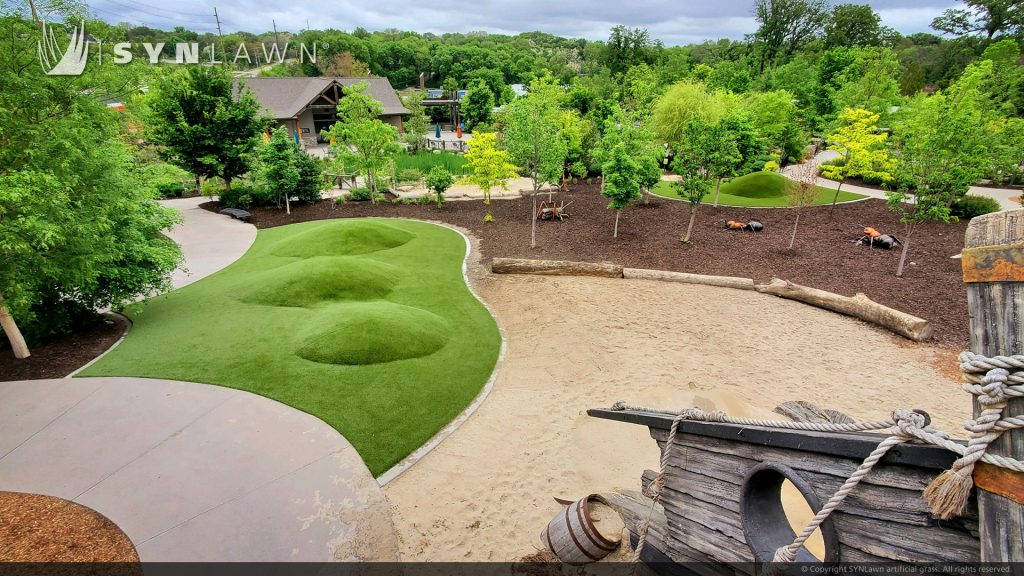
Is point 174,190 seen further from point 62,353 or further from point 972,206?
point 972,206

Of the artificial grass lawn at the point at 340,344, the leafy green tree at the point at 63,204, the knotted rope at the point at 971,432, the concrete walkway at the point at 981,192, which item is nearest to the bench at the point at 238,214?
the artificial grass lawn at the point at 340,344

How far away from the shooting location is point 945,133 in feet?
45.0

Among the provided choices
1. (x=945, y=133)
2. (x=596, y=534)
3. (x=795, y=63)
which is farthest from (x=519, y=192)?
(x=795, y=63)

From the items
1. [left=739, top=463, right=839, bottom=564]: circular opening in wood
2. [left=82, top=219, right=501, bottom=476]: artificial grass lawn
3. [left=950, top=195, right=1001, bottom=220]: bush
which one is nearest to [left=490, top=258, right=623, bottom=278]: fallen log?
[left=82, top=219, right=501, bottom=476]: artificial grass lawn

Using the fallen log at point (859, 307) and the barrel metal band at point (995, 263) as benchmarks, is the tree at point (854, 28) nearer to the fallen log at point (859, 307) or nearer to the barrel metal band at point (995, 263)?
the fallen log at point (859, 307)

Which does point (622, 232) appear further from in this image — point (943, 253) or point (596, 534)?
point (596, 534)

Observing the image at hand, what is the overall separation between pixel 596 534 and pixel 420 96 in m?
53.5

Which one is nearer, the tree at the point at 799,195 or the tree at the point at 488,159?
the tree at the point at 799,195

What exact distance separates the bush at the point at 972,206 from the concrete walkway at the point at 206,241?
33309 millimetres

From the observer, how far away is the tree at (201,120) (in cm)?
2483

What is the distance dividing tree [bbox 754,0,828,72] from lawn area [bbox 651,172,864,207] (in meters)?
51.6

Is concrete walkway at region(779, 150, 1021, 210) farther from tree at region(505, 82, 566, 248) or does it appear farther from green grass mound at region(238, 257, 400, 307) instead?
green grass mound at region(238, 257, 400, 307)

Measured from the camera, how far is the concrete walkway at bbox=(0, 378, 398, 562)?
20.5ft

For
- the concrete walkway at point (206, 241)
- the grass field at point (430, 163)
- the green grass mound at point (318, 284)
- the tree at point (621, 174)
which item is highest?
the tree at point (621, 174)
